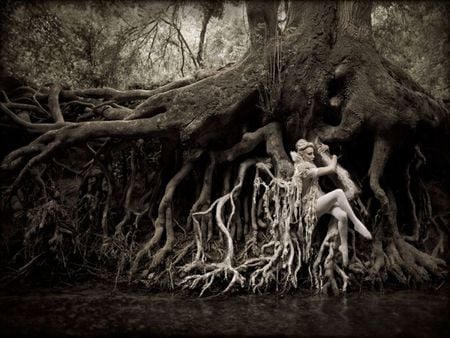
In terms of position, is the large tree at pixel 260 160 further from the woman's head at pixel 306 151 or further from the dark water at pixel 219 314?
the dark water at pixel 219 314

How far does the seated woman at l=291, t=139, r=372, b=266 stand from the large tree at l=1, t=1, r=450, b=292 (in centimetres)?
16

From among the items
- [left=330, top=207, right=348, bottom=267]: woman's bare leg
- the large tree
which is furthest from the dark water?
[left=330, top=207, right=348, bottom=267]: woman's bare leg

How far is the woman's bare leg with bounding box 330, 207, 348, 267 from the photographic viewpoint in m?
3.95

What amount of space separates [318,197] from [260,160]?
101 centimetres

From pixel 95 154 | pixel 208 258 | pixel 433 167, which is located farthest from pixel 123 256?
pixel 433 167

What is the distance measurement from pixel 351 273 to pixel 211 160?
7.26 feet

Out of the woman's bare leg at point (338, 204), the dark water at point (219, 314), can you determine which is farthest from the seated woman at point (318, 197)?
the dark water at point (219, 314)

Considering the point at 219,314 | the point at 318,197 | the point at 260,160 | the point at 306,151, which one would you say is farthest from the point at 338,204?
the point at 219,314

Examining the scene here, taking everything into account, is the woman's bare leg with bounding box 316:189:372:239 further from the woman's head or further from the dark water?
the dark water

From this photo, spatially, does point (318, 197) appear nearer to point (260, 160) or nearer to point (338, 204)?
point (338, 204)

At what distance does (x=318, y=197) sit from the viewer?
161 inches

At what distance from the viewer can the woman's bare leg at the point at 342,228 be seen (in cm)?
395

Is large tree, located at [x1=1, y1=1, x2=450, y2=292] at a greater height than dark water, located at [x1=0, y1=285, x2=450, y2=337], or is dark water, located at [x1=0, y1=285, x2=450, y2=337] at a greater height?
large tree, located at [x1=1, y1=1, x2=450, y2=292]

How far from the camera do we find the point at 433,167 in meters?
6.30
